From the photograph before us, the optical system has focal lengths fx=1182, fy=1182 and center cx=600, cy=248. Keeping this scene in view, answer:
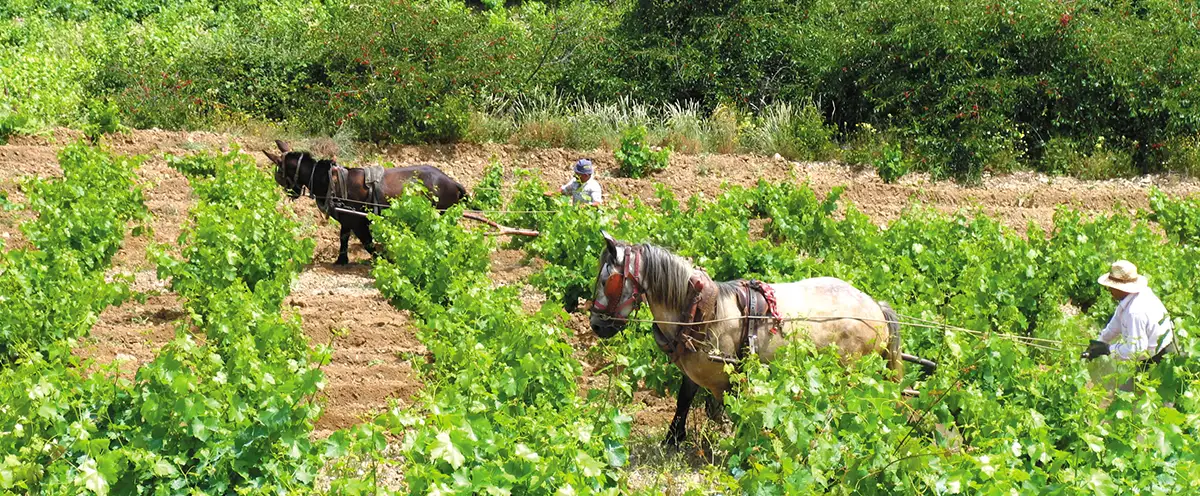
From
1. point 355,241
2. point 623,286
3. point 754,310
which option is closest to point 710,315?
point 754,310

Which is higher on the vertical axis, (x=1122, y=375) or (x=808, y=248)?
(x=1122, y=375)

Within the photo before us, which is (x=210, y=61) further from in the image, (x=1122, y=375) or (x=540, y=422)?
(x=1122, y=375)

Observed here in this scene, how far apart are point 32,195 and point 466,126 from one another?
7.16 m

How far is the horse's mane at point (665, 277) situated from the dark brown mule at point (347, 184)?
18.4 ft

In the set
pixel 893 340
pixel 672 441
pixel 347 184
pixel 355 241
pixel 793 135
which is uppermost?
pixel 893 340

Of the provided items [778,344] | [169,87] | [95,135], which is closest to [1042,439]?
[778,344]

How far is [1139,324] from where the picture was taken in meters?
7.08

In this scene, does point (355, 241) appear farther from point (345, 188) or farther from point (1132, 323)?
point (1132, 323)

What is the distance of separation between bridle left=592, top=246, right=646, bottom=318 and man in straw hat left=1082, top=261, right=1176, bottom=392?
2.67m

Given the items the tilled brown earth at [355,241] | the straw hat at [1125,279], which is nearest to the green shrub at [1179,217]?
the tilled brown earth at [355,241]

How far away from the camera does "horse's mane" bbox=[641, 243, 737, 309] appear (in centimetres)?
680

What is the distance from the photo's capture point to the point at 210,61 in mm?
19031

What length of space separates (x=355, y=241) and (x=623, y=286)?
745 cm

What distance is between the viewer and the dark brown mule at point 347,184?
12.2 meters
